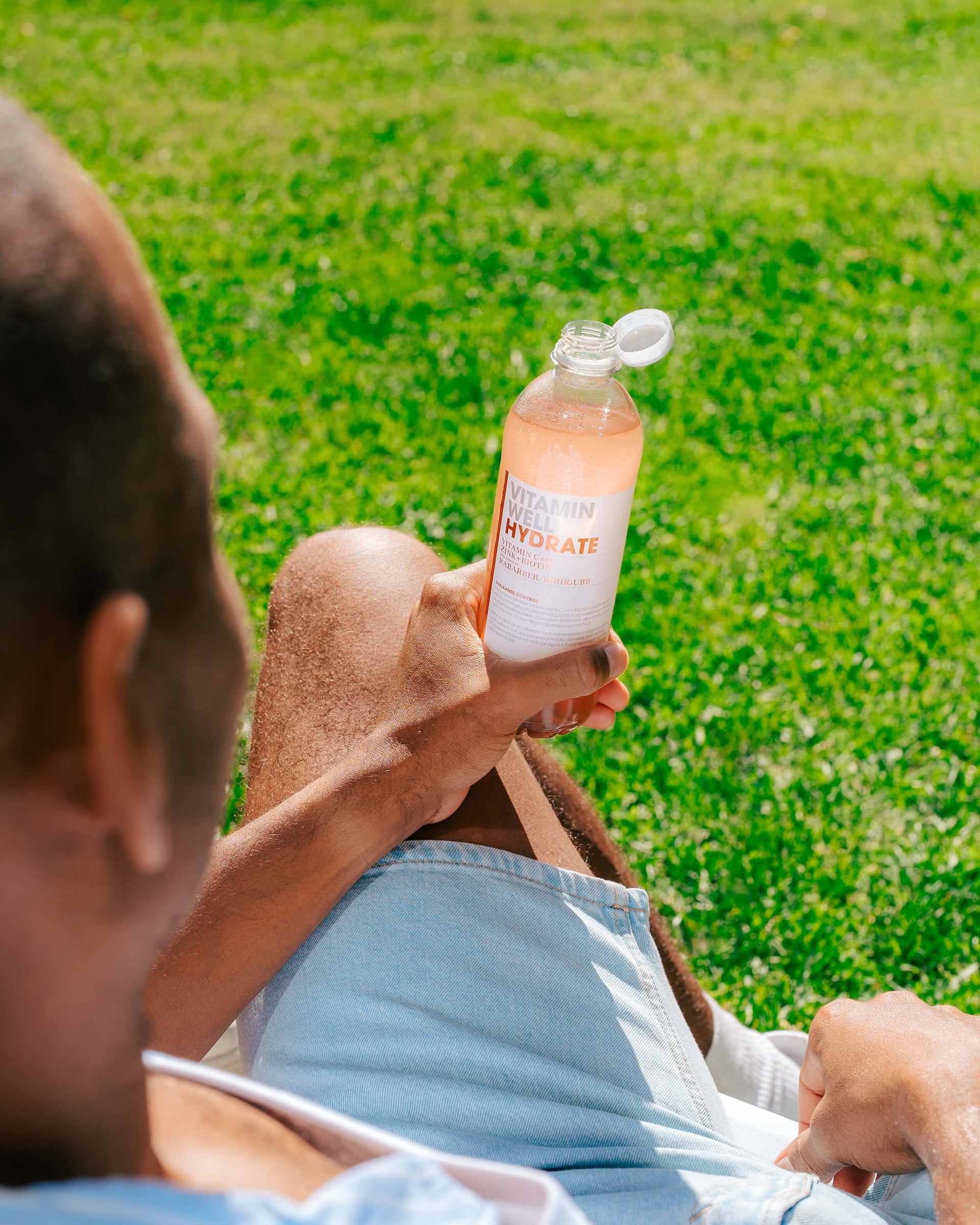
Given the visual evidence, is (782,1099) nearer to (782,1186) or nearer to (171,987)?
(782,1186)

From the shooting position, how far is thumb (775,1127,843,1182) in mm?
1716

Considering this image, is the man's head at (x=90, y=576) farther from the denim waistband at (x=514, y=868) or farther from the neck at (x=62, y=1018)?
the denim waistband at (x=514, y=868)

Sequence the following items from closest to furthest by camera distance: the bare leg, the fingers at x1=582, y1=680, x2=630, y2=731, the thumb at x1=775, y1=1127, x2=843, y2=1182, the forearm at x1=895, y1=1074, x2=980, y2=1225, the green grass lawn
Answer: the forearm at x1=895, y1=1074, x2=980, y2=1225 → the thumb at x1=775, y1=1127, x2=843, y2=1182 → the bare leg → the fingers at x1=582, y1=680, x2=630, y2=731 → the green grass lawn

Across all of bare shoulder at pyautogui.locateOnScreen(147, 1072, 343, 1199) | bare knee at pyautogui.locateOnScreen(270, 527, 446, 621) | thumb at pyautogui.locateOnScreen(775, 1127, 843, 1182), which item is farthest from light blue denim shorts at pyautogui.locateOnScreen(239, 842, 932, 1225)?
bare knee at pyautogui.locateOnScreen(270, 527, 446, 621)

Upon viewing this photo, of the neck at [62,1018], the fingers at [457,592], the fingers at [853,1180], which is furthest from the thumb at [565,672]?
the neck at [62,1018]

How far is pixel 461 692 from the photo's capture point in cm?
194

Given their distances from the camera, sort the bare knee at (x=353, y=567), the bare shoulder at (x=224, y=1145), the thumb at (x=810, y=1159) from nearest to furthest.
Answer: the bare shoulder at (x=224, y=1145) → the thumb at (x=810, y=1159) → the bare knee at (x=353, y=567)

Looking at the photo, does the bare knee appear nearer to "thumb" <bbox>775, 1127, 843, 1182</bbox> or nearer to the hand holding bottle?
the hand holding bottle

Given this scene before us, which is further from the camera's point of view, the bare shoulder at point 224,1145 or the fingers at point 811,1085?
the fingers at point 811,1085

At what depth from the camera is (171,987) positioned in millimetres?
1745

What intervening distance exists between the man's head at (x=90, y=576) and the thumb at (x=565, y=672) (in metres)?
1.04

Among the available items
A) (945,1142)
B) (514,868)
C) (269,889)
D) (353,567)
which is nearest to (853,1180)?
(945,1142)

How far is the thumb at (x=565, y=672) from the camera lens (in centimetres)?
188

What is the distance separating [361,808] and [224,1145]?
30.0 inches
